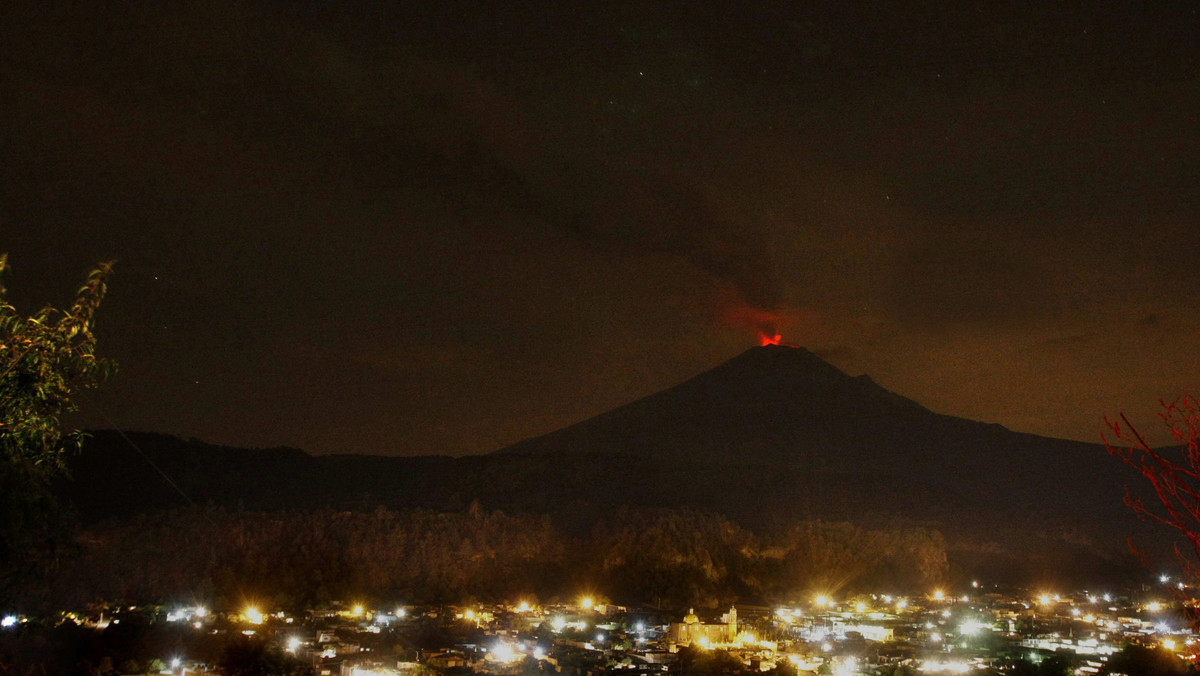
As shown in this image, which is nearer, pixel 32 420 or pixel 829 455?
pixel 32 420

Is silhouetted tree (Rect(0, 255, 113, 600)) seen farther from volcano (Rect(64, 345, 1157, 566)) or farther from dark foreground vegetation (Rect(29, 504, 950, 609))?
volcano (Rect(64, 345, 1157, 566))

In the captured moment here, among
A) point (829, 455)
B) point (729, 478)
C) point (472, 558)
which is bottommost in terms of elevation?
point (472, 558)

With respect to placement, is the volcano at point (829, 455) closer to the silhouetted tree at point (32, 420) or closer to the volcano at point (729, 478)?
the volcano at point (729, 478)

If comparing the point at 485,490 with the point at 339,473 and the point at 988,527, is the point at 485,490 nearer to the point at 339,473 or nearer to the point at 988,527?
the point at 339,473

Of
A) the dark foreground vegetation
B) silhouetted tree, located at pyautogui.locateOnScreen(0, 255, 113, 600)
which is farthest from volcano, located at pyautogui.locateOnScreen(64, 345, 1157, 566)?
silhouetted tree, located at pyautogui.locateOnScreen(0, 255, 113, 600)

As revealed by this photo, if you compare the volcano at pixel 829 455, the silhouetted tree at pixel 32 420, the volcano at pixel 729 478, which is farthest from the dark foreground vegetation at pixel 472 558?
the silhouetted tree at pixel 32 420

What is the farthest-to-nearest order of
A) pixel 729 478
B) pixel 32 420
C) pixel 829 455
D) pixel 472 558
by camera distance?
1. pixel 829 455
2. pixel 729 478
3. pixel 472 558
4. pixel 32 420

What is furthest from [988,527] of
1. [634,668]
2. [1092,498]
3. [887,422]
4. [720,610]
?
[634,668]

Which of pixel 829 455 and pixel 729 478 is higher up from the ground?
pixel 829 455

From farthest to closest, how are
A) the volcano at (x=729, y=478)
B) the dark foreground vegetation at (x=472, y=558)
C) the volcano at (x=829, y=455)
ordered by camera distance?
1. the volcano at (x=829, y=455)
2. the volcano at (x=729, y=478)
3. the dark foreground vegetation at (x=472, y=558)

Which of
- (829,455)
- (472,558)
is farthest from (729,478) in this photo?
(472,558)

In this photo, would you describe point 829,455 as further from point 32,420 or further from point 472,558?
point 32,420
